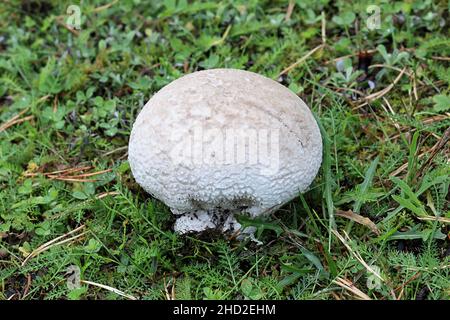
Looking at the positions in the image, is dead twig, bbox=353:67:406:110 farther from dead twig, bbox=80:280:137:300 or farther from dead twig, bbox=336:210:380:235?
dead twig, bbox=80:280:137:300

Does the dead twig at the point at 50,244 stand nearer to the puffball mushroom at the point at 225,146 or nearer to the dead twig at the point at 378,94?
the puffball mushroom at the point at 225,146

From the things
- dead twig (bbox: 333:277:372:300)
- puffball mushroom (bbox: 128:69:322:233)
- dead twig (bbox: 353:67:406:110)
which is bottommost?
dead twig (bbox: 333:277:372:300)

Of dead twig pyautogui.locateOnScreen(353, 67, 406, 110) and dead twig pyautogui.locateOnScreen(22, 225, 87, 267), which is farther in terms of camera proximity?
dead twig pyautogui.locateOnScreen(353, 67, 406, 110)

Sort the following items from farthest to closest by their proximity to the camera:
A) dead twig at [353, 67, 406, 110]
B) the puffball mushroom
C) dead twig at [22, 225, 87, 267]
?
dead twig at [353, 67, 406, 110] → dead twig at [22, 225, 87, 267] → the puffball mushroom

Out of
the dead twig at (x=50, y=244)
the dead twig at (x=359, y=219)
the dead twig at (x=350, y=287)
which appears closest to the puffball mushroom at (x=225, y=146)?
the dead twig at (x=359, y=219)

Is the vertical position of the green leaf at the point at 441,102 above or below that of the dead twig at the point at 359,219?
above

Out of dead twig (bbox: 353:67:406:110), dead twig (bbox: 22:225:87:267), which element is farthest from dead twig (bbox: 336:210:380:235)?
dead twig (bbox: 22:225:87:267)

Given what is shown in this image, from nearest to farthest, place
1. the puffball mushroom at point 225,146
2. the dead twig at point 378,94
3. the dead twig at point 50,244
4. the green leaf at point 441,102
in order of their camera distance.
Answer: the puffball mushroom at point 225,146
the dead twig at point 50,244
the green leaf at point 441,102
the dead twig at point 378,94
